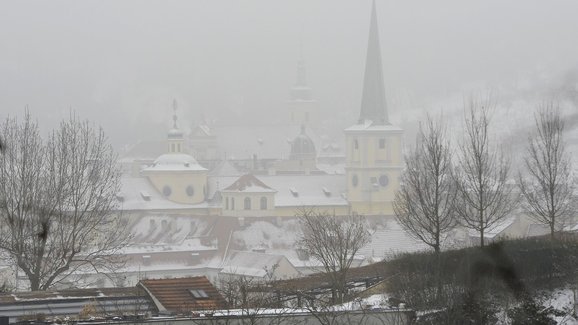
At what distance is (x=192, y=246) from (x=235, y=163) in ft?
186

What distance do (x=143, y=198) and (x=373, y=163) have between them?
19422 mm

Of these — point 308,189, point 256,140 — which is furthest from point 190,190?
point 256,140

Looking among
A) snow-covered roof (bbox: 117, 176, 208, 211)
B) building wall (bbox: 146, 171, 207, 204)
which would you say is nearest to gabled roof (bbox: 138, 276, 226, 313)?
snow-covered roof (bbox: 117, 176, 208, 211)

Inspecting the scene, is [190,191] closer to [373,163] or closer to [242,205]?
[242,205]

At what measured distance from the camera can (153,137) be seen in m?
173

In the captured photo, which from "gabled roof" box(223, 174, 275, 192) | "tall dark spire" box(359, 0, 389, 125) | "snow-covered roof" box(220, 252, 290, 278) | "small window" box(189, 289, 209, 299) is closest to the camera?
"small window" box(189, 289, 209, 299)

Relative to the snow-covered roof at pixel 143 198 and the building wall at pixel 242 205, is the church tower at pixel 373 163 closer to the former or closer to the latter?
the building wall at pixel 242 205

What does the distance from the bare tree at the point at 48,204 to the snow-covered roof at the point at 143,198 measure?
243 feet

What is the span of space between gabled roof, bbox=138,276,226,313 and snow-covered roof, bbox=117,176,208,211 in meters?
82.5

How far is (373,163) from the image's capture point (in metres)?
110

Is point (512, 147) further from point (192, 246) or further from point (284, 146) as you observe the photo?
point (284, 146)

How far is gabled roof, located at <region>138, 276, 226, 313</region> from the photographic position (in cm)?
1934

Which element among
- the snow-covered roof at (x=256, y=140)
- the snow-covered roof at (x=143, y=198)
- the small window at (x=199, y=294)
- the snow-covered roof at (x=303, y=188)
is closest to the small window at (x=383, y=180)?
the snow-covered roof at (x=303, y=188)

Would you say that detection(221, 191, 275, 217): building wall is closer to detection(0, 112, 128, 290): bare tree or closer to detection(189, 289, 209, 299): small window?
detection(0, 112, 128, 290): bare tree
